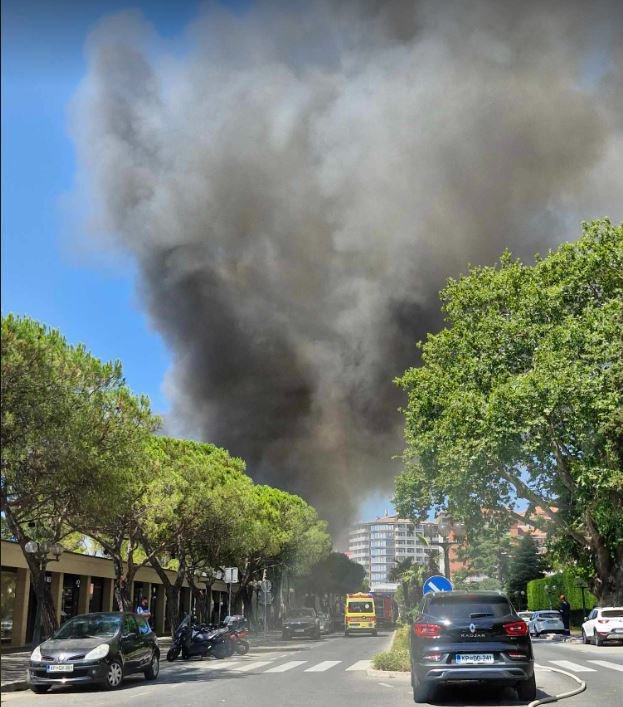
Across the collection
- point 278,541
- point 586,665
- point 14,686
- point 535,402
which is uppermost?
point 535,402

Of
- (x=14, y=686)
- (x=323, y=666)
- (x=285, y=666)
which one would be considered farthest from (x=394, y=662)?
(x=14, y=686)

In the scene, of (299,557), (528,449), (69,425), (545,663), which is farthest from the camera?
(299,557)

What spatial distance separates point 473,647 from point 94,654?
750 centimetres

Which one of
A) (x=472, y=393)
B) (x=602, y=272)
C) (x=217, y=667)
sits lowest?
(x=217, y=667)

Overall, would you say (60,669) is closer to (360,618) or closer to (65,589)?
(65,589)

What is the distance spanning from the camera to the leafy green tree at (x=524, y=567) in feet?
225

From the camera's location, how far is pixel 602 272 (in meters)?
32.5

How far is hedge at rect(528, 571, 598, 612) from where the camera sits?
4875 centimetres

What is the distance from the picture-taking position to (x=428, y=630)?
11133 millimetres

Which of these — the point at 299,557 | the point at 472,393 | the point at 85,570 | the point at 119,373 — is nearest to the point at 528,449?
the point at 472,393

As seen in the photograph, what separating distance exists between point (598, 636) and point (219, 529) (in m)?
18.3

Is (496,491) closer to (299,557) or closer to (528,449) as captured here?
(528,449)

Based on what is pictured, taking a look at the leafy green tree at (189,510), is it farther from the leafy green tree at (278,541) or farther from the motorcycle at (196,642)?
the motorcycle at (196,642)

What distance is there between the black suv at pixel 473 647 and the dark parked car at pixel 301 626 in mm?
30126
